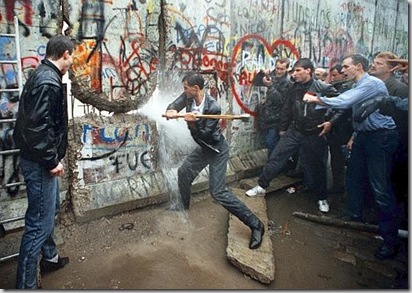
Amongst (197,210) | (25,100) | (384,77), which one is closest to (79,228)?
(197,210)

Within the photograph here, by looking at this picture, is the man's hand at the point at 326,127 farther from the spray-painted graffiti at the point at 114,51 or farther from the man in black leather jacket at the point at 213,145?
the spray-painted graffiti at the point at 114,51

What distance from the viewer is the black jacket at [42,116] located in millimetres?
2654

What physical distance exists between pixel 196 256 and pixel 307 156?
2408 mm

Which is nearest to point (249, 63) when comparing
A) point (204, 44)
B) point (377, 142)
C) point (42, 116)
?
point (204, 44)

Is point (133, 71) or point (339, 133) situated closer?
point (133, 71)

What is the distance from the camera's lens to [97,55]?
4.20m

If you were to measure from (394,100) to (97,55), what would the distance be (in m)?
3.52

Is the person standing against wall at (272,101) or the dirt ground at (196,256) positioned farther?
the person standing against wall at (272,101)

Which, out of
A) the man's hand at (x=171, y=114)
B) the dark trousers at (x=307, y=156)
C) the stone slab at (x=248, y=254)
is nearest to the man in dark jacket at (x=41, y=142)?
the man's hand at (x=171, y=114)

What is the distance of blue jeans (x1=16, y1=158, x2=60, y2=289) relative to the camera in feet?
9.29

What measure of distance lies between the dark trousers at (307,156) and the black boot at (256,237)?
4.88 feet

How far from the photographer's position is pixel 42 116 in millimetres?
2654

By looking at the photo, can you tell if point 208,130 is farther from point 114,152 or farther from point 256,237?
point 114,152

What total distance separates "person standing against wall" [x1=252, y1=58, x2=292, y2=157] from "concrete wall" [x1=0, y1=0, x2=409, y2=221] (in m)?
0.24
